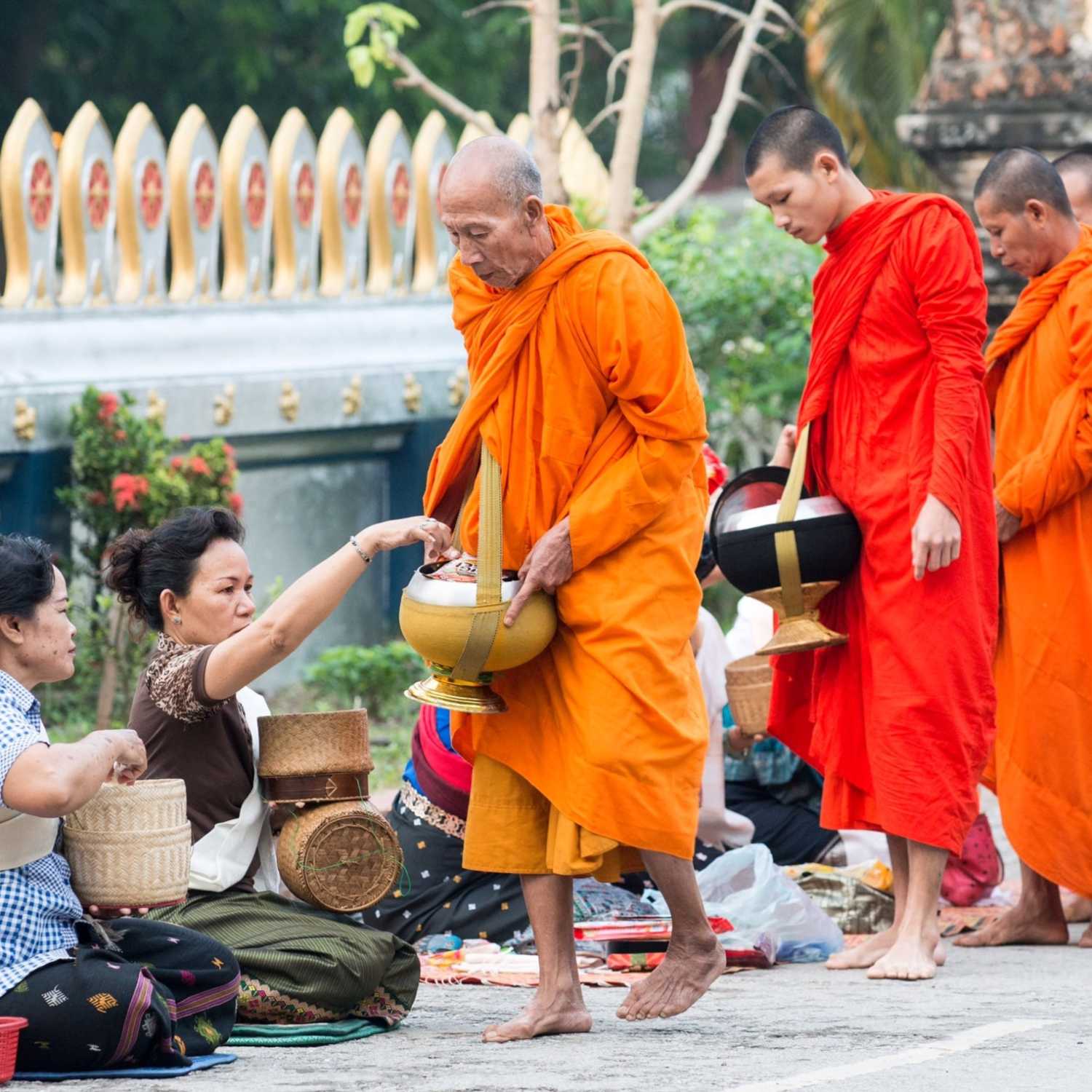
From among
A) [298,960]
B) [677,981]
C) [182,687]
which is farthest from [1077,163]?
[298,960]

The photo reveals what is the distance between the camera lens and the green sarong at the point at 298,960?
4.01 m

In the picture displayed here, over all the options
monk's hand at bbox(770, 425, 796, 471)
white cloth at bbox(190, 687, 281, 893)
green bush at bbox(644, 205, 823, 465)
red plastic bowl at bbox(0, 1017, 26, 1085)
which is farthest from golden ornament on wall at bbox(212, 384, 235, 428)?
red plastic bowl at bbox(0, 1017, 26, 1085)

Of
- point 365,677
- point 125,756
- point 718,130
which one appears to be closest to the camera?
point 125,756

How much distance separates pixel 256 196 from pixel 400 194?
0.85 metres

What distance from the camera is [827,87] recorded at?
63.2ft

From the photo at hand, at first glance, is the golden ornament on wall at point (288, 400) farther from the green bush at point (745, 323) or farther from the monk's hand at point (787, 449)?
the monk's hand at point (787, 449)

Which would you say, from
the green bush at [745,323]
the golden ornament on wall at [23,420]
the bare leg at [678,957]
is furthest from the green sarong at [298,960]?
the green bush at [745,323]

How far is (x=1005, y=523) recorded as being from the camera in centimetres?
529

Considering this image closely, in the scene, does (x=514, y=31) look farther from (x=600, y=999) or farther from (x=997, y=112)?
(x=600, y=999)

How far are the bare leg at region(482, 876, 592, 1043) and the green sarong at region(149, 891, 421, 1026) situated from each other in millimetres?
235

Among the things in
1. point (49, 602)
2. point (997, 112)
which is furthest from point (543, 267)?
point (997, 112)

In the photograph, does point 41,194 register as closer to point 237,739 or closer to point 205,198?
point 205,198

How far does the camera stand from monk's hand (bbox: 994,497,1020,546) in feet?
17.3

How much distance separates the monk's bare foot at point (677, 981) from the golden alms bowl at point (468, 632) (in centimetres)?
61
